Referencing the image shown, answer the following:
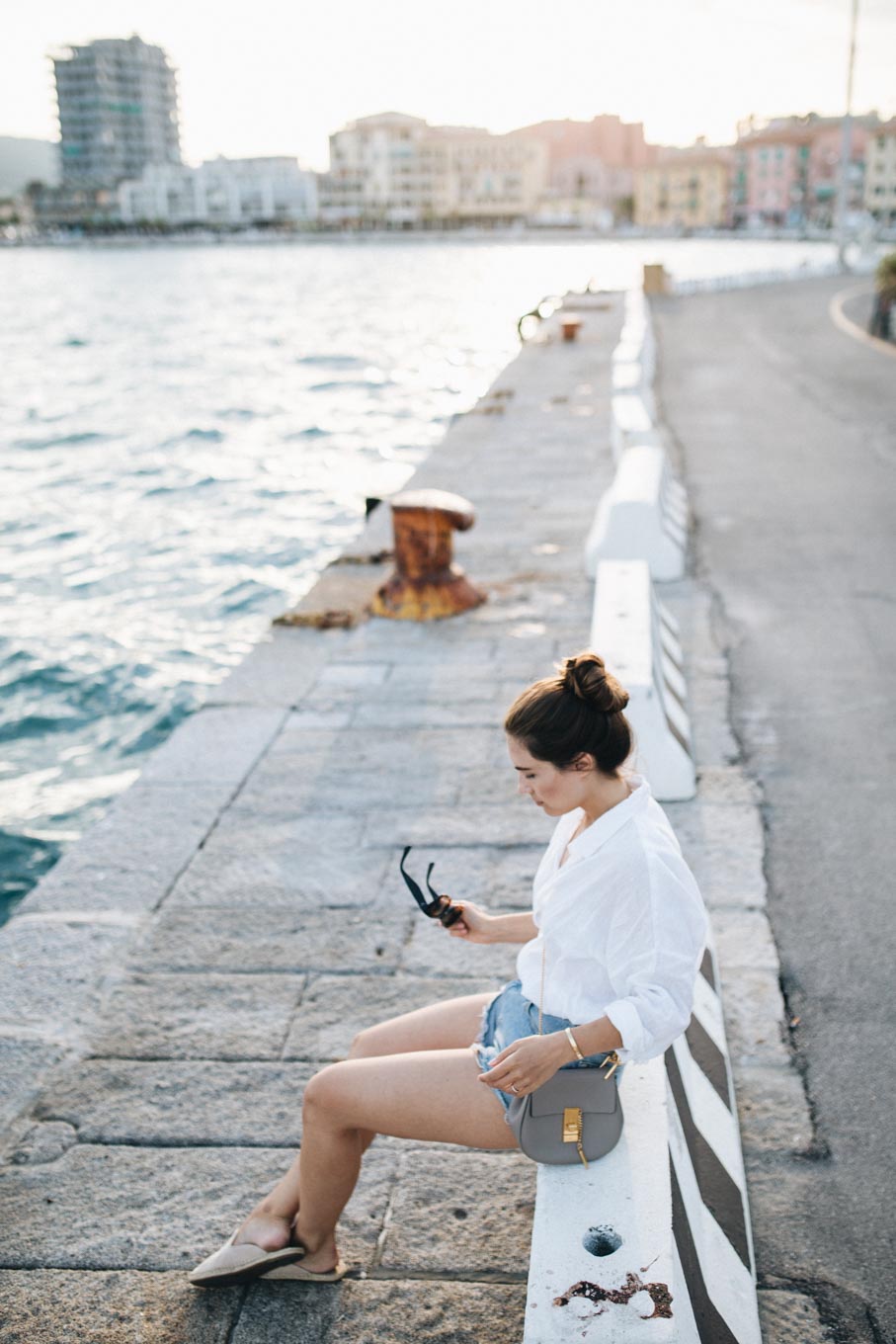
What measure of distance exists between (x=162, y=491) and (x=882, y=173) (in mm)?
126360

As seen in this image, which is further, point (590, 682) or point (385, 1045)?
point (385, 1045)

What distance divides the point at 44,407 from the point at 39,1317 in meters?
27.8

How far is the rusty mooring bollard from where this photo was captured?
24.1 feet

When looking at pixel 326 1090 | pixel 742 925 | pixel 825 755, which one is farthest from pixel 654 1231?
pixel 825 755

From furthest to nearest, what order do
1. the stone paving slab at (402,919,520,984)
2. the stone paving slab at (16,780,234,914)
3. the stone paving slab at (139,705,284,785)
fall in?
the stone paving slab at (139,705,284,785)
the stone paving slab at (16,780,234,914)
the stone paving slab at (402,919,520,984)

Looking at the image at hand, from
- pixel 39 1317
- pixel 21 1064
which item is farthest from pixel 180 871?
pixel 39 1317

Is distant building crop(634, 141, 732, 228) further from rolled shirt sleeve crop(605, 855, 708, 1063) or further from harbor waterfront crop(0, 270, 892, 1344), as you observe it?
rolled shirt sleeve crop(605, 855, 708, 1063)

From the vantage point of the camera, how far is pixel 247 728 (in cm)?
589

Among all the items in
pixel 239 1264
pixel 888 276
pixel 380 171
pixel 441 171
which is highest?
pixel 380 171

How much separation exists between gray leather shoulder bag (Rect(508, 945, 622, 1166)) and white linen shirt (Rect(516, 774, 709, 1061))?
10 centimetres

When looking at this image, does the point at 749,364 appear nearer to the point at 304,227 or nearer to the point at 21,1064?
the point at 21,1064

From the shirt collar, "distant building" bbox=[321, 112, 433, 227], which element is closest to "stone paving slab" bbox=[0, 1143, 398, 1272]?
the shirt collar

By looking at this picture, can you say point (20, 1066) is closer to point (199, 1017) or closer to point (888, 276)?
point (199, 1017)

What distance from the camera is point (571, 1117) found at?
236 cm
